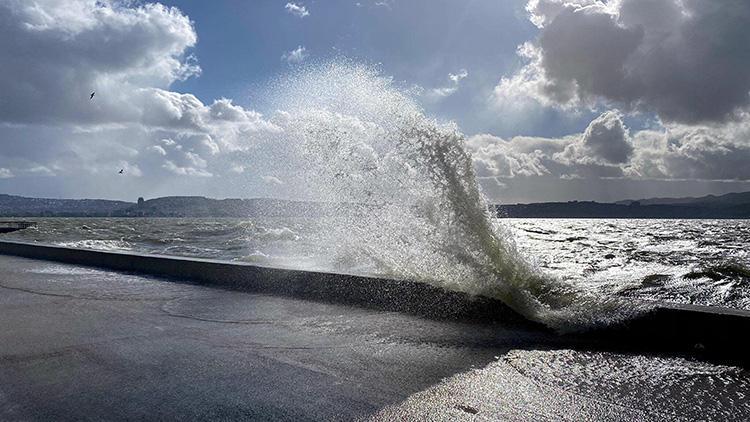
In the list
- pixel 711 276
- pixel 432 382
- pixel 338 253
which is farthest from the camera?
pixel 711 276

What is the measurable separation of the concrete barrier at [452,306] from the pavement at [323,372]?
26 centimetres

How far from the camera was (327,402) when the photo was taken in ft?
8.45

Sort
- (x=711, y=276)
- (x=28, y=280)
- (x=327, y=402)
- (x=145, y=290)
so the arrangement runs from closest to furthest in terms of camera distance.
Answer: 1. (x=327, y=402)
2. (x=145, y=290)
3. (x=28, y=280)
4. (x=711, y=276)

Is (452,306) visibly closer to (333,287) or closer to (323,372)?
(333,287)

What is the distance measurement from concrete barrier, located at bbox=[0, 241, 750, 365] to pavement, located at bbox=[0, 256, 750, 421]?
0.85 ft

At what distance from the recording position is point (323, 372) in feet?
10.2

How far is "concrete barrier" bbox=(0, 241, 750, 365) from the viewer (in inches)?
141

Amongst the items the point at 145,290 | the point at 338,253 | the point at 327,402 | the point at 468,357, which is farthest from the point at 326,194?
the point at 327,402

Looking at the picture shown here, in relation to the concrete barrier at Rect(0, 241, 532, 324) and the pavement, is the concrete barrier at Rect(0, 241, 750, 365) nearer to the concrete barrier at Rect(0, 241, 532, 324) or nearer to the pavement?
the concrete barrier at Rect(0, 241, 532, 324)

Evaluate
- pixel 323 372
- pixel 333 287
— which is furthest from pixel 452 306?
pixel 323 372

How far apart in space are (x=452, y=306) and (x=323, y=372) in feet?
6.99

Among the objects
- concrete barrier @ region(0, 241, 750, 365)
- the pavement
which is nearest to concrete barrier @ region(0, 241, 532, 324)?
concrete barrier @ region(0, 241, 750, 365)

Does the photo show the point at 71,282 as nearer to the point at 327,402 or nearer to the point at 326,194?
the point at 326,194

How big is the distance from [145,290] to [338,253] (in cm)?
367
